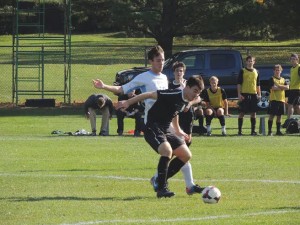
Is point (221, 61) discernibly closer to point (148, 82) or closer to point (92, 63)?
point (92, 63)

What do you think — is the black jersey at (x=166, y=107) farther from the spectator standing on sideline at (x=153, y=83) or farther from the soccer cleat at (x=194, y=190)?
the soccer cleat at (x=194, y=190)

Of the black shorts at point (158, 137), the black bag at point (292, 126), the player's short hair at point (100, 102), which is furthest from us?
the black bag at point (292, 126)

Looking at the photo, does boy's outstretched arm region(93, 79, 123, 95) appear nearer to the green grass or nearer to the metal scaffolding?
the metal scaffolding

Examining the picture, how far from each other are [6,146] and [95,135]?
4260 mm

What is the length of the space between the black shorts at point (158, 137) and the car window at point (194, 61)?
65.2 feet

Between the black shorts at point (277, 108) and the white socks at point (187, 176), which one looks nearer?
the white socks at point (187, 176)

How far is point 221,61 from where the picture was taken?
1316 inches

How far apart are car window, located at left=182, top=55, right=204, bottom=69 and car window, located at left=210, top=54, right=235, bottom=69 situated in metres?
0.44

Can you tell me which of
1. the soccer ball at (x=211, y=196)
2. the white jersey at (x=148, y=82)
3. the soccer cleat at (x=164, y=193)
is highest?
the white jersey at (x=148, y=82)

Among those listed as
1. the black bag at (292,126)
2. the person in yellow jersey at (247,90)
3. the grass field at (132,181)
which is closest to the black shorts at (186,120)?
the grass field at (132,181)

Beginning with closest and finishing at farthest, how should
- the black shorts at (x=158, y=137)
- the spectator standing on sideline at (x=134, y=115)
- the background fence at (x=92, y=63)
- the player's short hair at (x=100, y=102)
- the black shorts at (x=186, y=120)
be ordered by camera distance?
the black shorts at (x=158, y=137) < the black shorts at (x=186, y=120) < the player's short hair at (x=100, y=102) < the spectator standing on sideline at (x=134, y=115) < the background fence at (x=92, y=63)

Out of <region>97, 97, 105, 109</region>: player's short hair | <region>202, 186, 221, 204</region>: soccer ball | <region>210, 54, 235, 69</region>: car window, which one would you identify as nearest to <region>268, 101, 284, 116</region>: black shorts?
<region>97, 97, 105, 109</region>: player's short hair

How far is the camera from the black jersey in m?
12.6

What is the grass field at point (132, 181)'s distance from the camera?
36.3ft
